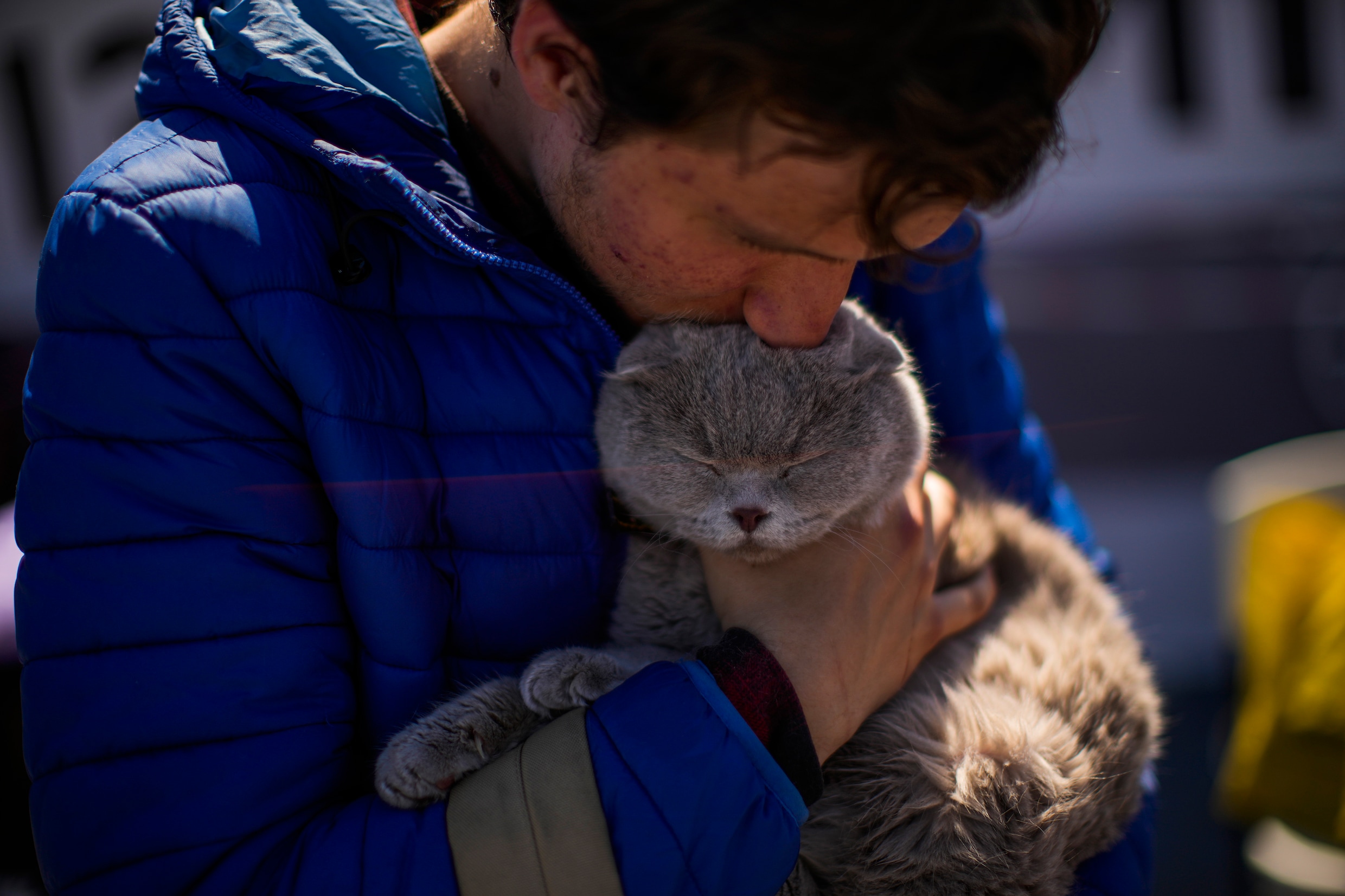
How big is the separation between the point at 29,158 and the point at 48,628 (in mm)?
6262

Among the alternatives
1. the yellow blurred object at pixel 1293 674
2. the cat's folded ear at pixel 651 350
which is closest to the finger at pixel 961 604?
the cat's folded ear at pixel 651 350

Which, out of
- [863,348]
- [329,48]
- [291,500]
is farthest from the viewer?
[863,348]

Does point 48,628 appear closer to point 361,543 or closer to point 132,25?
point 361,543

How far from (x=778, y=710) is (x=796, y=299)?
1.87 ft

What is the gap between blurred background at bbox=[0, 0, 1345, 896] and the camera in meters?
2.91

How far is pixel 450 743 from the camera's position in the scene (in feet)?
3.56

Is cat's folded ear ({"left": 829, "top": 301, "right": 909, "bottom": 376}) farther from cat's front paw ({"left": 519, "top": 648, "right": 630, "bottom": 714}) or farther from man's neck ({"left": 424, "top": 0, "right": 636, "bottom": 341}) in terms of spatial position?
cat's front paw ({"left": 519, "top": 648, "right": 630, "bottom": 714})

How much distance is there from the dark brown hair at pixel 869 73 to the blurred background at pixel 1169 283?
5.82 feet

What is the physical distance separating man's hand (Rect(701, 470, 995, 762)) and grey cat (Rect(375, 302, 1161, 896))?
2.0 inches

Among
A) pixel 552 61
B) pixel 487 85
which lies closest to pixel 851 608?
pixel 552 61

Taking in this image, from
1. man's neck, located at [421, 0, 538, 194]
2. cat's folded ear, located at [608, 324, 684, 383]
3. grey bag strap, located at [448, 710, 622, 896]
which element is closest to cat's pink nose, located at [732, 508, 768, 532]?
cat's folded ear, located at [608, 324, 684, 383]

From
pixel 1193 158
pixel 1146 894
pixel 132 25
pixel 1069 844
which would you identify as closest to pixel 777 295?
pixel 1069 844

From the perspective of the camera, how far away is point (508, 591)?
3.60 ft

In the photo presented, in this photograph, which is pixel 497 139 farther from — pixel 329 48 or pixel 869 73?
pixel 869 73
